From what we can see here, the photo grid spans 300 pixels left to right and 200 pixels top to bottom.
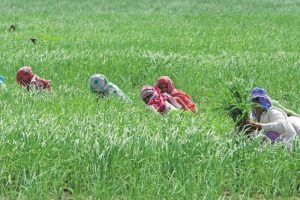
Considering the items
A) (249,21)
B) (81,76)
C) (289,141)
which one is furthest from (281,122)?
(249,21)

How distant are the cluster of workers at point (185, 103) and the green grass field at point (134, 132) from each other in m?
0.26

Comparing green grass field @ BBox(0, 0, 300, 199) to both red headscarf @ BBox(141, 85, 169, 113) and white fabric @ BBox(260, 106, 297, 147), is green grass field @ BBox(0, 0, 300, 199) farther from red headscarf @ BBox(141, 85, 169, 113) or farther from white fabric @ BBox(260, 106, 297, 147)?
white fabric @ BBox(260, 106, 297, 147)

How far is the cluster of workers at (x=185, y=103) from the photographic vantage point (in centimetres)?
535

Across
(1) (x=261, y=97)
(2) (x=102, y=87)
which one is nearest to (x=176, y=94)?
(2) (x=102, y=87)

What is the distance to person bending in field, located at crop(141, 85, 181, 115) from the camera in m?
6.97

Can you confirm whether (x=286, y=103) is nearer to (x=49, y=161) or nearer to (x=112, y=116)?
(x=112, y=116)

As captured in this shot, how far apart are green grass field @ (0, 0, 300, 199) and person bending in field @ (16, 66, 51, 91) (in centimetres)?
17

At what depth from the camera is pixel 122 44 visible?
1409 centimetres

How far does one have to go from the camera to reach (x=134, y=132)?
4941 mm

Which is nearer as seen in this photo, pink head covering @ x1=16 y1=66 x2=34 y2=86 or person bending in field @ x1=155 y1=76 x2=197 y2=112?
person bending in field @ x1=155 y1=76 x2=197 y2=112

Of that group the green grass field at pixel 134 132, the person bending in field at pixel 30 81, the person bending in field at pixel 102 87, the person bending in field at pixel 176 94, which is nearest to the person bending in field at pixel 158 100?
the person bending in field at pixel 176 94

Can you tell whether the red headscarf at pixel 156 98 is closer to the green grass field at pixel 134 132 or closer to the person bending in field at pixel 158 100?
the person bending in field at pixel 158 100

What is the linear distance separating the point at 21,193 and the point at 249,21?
1832cm

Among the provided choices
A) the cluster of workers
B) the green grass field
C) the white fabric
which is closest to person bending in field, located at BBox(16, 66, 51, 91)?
the cluster of workers
